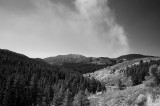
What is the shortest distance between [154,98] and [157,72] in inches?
586

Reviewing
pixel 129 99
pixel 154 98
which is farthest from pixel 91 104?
pixel 154 98

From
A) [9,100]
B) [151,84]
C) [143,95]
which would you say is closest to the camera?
[143,95]

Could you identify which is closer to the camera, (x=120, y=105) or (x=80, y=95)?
(x=120, y=105)

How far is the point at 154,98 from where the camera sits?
46812 mm

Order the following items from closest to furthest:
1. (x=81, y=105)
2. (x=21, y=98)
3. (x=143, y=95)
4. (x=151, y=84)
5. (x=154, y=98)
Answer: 1. (x=154, y=98)
2. (x=143, y=95)
3. (x=151, y=84)
4. (x=81, y=105)
5. (x=21, y=98)

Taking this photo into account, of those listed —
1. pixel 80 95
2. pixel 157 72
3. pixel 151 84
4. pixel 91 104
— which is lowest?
pixel 91 104

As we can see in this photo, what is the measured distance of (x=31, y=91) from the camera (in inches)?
3430

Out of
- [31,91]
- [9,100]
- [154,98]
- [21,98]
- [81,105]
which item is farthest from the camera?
[31,91]

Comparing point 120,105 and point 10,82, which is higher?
point 10,82

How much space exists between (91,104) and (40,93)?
111 feet

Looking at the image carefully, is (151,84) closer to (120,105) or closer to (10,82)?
(120,105)

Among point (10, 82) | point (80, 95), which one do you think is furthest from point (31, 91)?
point (80, 95)

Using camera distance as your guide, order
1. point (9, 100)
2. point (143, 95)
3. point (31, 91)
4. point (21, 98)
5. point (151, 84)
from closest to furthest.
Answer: point (143, 95), point (151, 84), point (9, 100), point (21, 98), point (31, 91)

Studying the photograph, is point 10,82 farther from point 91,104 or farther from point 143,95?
point 143,95
